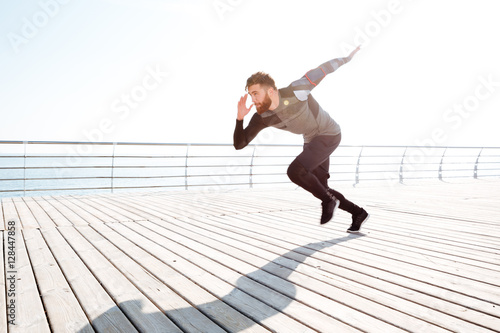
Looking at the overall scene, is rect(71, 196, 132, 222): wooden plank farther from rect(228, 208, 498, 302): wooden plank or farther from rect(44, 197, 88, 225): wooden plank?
rect(228, 208, 498, 302): wooden plank

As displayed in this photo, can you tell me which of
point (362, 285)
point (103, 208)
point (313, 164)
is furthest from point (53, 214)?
point (362, 285)

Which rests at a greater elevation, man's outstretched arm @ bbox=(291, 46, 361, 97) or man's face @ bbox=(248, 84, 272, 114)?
man's outstretched arm @ bbox=(291, 46, 361, 97)

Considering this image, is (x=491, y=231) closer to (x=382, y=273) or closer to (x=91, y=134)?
(x=382, y=273)

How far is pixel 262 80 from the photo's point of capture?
2680 mm

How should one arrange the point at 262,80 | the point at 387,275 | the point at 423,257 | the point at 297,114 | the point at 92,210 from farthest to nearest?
the point at 92,210, the point at 297,114, the point at 262,80, the point at 423,257, the point at 387,275

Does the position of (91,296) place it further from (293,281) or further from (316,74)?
(316,74)

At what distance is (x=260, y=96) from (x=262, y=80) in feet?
0.37

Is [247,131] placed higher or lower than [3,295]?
higher

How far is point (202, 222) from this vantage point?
12.5 feet

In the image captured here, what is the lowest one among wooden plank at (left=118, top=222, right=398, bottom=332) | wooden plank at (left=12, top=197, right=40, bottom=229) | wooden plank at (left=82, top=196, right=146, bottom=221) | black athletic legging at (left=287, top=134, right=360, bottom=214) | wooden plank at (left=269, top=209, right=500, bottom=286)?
wooden plank at (left=12, top=197, right=40, bottom=229)

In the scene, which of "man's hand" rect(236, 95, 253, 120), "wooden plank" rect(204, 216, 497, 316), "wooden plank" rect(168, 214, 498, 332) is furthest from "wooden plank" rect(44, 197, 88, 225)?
"man's hand" rect(236, 95, 253, 120)

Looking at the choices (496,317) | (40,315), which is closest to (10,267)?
(40,315)

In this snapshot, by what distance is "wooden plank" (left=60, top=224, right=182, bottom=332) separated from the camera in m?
1.44

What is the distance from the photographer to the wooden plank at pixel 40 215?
3604 millimetres
